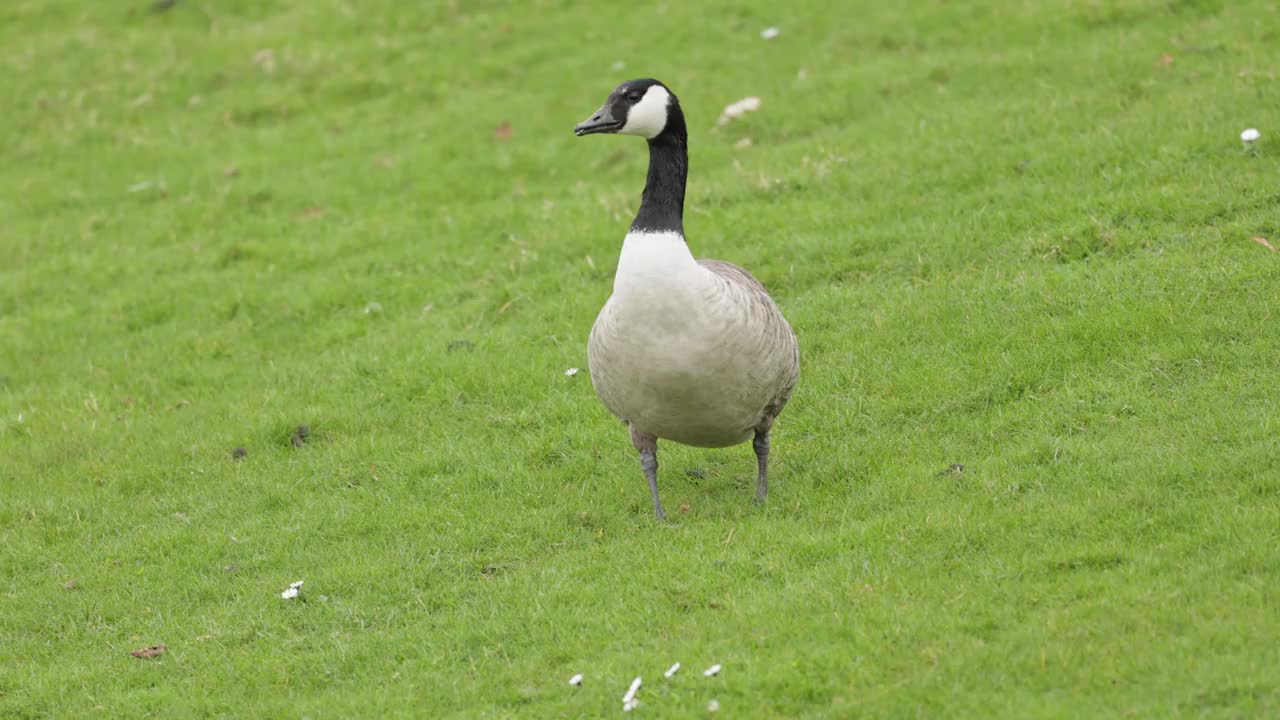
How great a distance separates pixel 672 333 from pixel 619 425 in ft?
9.19

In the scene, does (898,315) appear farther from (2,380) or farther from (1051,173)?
(2,380)

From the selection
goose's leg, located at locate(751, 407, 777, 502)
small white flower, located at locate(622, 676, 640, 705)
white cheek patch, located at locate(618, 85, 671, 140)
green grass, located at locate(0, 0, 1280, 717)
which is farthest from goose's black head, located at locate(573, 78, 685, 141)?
small white flower, located at locate(622, 676, 640, 705)

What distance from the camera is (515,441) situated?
10781 millimetres

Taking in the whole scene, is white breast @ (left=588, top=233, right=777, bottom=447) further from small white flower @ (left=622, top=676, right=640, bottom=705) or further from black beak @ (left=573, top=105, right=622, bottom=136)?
small white flower @ (left=622, top=676, right=640, bottom=705)

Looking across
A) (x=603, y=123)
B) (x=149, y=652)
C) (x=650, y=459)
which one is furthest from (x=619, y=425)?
(x=149, y=652)

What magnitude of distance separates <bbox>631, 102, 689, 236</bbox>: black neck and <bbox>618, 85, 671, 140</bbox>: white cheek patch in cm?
5

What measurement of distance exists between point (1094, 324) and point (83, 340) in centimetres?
994

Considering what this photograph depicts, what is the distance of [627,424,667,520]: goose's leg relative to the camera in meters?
9.10

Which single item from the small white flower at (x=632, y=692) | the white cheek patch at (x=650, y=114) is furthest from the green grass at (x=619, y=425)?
the white cheek patch at (x=650, y=114)

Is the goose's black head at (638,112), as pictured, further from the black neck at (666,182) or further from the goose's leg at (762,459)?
the goose's leg at (762,459)

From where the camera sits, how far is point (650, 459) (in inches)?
360

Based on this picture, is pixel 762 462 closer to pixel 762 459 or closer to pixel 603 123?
pixel 762 459

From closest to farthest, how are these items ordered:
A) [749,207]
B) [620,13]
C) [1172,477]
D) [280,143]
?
[1172,477] → [749,207] → [280,143] → [620,13]

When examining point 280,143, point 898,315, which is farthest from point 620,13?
point 898,315
